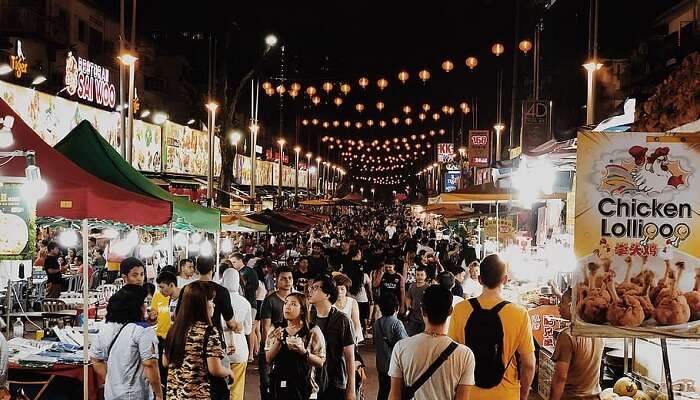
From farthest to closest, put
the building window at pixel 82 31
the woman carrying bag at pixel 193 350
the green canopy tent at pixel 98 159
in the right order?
the building window at pixel 82 31
the green canopy tent at pixel 98 159
the woman carrying bag at pixel 193 350

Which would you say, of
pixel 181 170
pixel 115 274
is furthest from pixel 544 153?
pixel 181 170

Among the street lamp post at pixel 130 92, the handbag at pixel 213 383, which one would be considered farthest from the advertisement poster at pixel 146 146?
the handbag at pixel 213 383

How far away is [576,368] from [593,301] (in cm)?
183

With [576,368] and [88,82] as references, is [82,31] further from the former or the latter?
[576,368]

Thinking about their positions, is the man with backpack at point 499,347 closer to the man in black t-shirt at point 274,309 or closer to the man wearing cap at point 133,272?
the man in black t-shirt at point 274,309

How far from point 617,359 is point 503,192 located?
1044cm

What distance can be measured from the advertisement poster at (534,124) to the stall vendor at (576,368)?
17.1 meters

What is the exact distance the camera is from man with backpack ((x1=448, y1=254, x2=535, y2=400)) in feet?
19.6

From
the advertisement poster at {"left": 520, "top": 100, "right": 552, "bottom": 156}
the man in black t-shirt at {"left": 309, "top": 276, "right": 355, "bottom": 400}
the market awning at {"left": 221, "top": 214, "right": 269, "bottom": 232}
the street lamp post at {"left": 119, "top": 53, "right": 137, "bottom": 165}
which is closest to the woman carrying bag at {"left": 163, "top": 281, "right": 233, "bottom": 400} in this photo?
the man in black t-shirt at {"left": 309, "top": 276, "right": 355, "bottom": 400}

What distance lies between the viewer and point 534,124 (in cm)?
2389

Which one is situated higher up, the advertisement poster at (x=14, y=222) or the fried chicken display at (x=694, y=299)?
the advertisement poster at (x=14, y=222)

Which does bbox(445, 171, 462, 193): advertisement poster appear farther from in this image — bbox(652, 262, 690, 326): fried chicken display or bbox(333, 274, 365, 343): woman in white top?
bbox(652, 262, 690, 326): fried chicken display

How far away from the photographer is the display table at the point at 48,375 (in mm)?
8203

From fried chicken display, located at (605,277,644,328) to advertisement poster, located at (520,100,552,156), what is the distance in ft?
61.5
